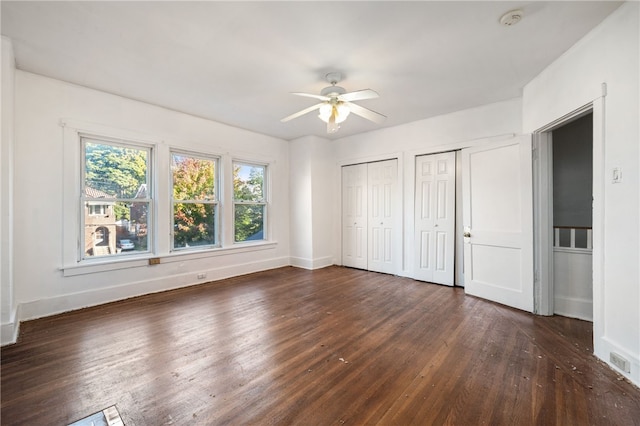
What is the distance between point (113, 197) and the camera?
3730mm

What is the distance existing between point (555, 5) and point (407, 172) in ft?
9.64

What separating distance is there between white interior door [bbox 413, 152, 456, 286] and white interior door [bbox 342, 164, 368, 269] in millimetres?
1115

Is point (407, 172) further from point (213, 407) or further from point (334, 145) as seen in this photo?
point (213, 407)

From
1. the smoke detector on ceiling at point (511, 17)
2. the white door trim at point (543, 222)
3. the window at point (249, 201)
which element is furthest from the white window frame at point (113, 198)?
the white door trim at point (543, 222)

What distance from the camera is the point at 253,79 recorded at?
126 inches

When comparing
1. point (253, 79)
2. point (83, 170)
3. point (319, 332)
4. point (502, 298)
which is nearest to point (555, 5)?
point (253, 79)

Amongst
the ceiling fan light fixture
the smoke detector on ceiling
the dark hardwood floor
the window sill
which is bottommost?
the dark hardwood floor

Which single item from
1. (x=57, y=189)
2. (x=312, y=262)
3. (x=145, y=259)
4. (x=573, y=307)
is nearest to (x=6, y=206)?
(x=57, y=189)

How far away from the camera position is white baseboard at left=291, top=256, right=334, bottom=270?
561cm

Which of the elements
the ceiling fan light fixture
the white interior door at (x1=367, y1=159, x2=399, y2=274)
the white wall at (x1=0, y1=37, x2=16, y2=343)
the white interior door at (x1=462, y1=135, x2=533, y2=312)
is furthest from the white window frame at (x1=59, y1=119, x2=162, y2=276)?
the white interior door at (x1=462, y1=135, x2=533, y2=312)

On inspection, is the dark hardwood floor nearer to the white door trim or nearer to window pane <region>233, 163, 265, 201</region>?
the white door trim

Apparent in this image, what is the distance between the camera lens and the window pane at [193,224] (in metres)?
4.42

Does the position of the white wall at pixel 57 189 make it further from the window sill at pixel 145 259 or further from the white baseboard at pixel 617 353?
the white baseboard at pixel 617 353

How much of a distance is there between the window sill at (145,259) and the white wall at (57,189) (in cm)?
3
